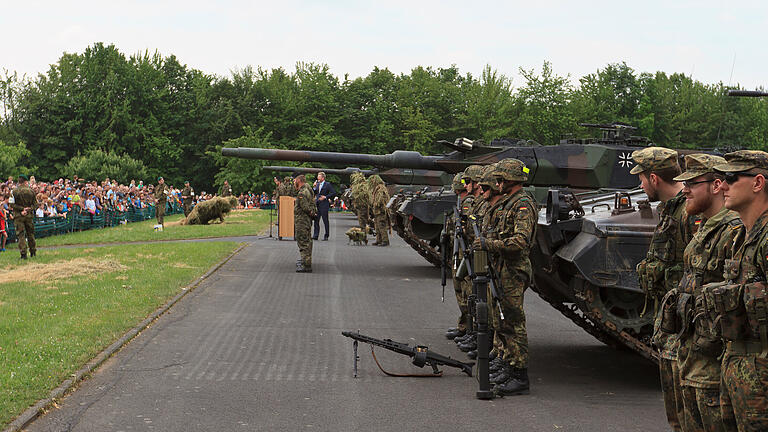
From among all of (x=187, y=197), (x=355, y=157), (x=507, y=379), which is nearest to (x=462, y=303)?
(x=507, y=379)

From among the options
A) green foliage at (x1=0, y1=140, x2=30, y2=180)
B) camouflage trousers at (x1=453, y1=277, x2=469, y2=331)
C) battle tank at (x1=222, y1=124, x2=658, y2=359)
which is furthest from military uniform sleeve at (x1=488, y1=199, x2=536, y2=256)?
green foliage at (x1=0, y1=140, x2=30, y2=180)

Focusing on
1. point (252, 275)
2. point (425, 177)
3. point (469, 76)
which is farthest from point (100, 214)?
point (469, 76)

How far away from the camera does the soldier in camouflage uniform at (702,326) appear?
4379mm

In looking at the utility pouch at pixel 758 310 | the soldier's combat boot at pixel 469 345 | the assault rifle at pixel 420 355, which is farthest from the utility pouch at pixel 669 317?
the soldier's combat boot at pixel 469 345

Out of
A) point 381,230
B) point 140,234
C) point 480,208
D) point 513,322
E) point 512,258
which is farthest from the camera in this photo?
point 140,234

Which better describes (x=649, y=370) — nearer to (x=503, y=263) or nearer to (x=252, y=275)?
(x=503, y=263)

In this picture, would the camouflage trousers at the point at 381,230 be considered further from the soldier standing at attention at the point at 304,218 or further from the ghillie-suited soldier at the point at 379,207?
the soldier standing at attention at the point at 304,218

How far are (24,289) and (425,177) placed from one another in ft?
62.1

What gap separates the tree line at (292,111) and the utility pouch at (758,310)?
190ft

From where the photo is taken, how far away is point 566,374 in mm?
8953

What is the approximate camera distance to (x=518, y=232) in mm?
8047

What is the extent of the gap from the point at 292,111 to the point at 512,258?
5797cm

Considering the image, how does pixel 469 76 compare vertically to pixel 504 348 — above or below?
above

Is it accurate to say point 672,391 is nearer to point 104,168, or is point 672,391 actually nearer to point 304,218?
point 304,218
